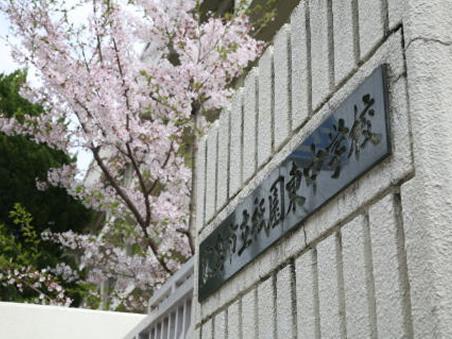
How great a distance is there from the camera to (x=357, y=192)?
2.09 meters

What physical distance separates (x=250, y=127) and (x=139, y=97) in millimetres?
5601

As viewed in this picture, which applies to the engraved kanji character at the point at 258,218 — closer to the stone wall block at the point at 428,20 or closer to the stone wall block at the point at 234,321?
the stone wall block at the point at 234,321

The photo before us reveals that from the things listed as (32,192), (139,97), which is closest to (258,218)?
(139,97)

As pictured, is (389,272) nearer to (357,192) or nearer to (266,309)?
(357,192)

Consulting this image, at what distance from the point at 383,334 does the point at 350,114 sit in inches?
25.6

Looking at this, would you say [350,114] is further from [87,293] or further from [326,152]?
[87,293]

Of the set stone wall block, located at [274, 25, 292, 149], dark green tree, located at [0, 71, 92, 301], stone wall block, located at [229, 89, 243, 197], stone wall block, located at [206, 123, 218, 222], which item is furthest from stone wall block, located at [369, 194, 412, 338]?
dark green tree, located at [0, 71, 92, 301]

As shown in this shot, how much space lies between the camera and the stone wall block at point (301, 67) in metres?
2.51

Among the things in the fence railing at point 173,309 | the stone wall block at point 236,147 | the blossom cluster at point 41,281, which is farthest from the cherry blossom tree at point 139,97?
the stone wall block at point 236,147

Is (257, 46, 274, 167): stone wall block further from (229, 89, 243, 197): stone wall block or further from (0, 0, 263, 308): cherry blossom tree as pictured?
(0, 0, 263, 308): cherry blossom tree

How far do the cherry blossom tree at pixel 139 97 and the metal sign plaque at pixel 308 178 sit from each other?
15.5ft

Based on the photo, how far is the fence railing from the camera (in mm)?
4012

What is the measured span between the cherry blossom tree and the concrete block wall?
5.05 meters

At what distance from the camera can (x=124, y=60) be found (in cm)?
845
